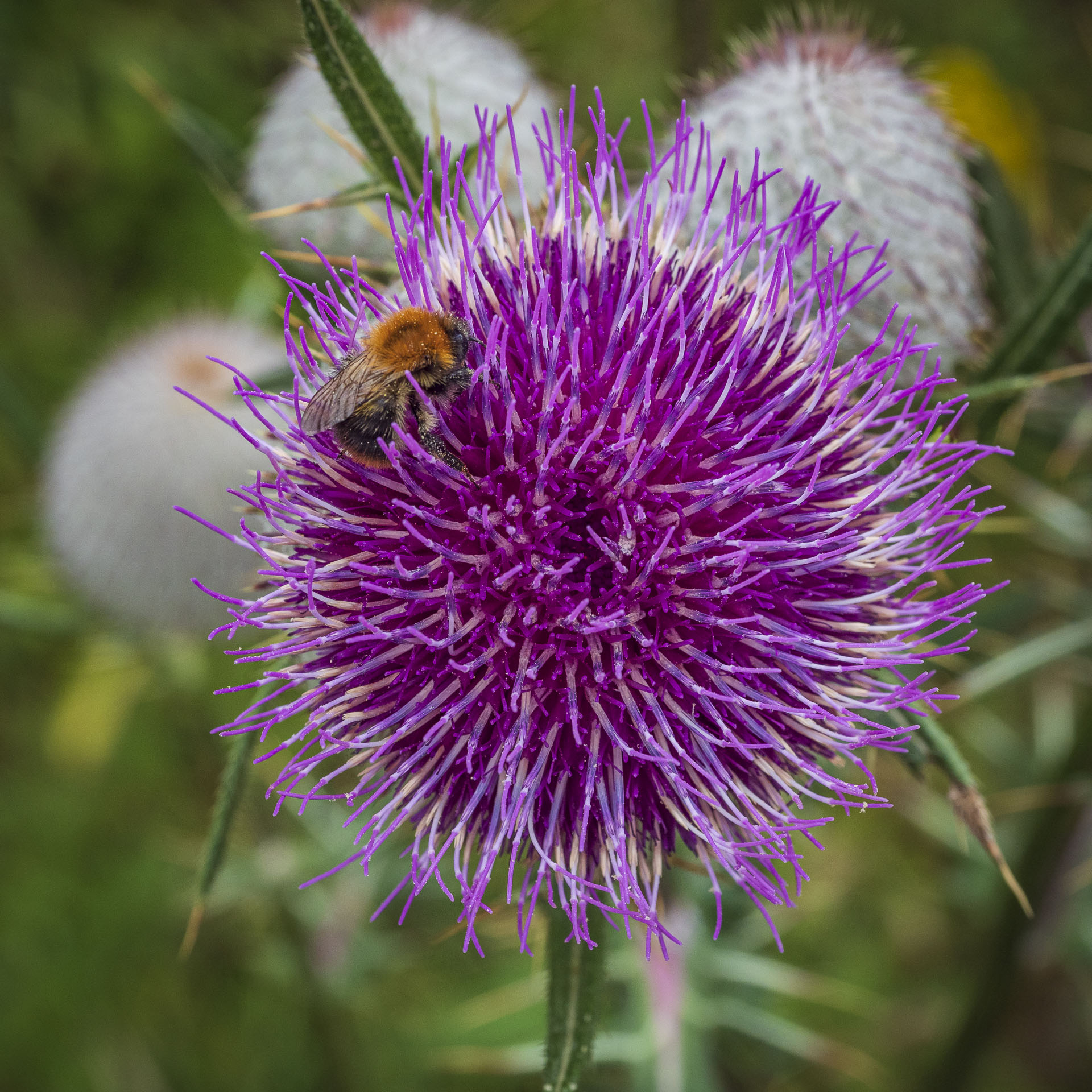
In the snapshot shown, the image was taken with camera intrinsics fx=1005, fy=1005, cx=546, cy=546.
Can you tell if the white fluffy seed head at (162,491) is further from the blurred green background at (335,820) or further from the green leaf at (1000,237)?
the green leaf at (1000,237)

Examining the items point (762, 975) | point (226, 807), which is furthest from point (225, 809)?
point (762, 975)

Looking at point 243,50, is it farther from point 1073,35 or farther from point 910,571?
point 910,571

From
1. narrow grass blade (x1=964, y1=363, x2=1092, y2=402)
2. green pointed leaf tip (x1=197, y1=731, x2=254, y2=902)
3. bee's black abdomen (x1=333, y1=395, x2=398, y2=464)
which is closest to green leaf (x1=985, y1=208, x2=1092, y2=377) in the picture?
narrow grass blade (x1=964, y1=363, x2=1092, y2=402)

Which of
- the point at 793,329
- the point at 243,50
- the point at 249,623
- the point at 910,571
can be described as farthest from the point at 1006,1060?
the point at 243,50

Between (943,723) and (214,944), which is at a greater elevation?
(943,723)

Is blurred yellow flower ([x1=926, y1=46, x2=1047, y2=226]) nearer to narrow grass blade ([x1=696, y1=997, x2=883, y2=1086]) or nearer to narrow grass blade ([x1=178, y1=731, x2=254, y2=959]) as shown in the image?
narrow grass blade ([x1=696, y1=997, x2=883, y2=1086])

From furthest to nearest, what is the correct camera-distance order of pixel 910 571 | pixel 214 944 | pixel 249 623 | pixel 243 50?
pixel 243 50 → pixel 214 944 → pixel 910 571 → pixel 249 623

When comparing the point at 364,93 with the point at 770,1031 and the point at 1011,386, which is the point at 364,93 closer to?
the point at 1011,386
